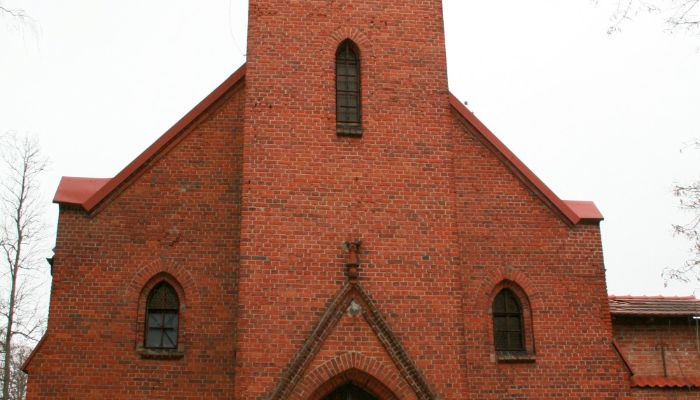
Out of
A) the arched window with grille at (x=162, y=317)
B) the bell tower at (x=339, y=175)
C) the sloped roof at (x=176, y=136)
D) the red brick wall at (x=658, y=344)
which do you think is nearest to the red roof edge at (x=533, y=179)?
the sloped roof at (x=176, y=136)

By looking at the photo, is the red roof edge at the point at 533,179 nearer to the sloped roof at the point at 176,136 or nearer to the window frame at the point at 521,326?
the sloped roof at the point at 176,136

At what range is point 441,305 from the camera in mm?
12133

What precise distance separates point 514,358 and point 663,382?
3.98m

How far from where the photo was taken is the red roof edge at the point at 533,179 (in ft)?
46.6

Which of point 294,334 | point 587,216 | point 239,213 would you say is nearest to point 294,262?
point 294,334

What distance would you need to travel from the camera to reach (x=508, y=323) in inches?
536

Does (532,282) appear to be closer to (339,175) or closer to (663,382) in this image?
(663,382)

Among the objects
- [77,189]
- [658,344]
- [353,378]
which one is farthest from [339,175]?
[658,344]

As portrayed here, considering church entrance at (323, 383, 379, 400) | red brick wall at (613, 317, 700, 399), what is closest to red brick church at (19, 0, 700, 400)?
church entrance at (323, 383, 379, 400)

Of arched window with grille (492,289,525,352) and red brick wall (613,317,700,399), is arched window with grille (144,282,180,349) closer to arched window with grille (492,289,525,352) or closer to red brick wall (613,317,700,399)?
arched window with grille (492,289,525,352)

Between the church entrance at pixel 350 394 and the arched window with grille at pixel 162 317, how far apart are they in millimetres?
3037

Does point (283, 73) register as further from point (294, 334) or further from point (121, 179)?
point (294, 334)

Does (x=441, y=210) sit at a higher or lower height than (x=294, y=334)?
higher

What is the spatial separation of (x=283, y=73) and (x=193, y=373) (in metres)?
5.38
